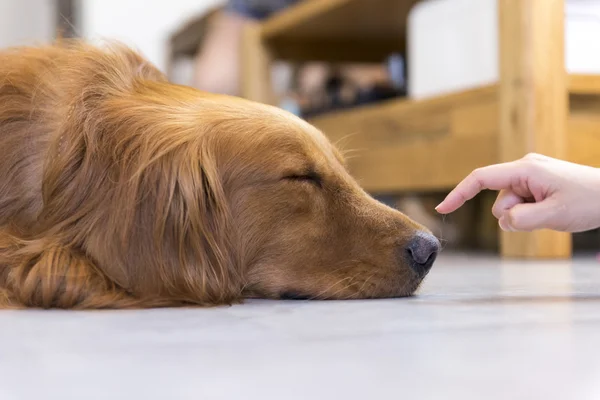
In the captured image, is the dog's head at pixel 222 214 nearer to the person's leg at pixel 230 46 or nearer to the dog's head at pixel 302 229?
the dog's head at pixel 302 229

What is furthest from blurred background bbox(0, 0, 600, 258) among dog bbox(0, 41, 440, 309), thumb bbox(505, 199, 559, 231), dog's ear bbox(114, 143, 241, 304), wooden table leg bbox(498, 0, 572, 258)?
thumb bbox(505, 199, 559, 231)

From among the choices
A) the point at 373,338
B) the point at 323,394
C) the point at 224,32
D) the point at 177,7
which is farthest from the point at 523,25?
the point at 177,7

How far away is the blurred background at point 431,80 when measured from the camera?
211cm

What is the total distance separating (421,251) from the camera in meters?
1.22

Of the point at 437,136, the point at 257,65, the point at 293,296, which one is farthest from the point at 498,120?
the point at 257,65

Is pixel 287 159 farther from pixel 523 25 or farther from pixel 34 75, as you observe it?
pixel 523 25

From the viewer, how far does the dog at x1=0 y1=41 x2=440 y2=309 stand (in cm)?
116

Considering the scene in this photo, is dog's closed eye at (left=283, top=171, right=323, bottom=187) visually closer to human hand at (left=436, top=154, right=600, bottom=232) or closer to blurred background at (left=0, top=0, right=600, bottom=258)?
human hand at (left=436, top=154, right=600, bottom=232)

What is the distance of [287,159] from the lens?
125 cm

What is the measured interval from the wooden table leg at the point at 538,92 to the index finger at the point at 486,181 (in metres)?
0.93

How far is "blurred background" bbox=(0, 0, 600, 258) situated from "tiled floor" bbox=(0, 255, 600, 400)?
693 mm

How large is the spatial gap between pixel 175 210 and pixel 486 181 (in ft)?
1.54

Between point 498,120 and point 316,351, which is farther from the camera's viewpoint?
point 498,120

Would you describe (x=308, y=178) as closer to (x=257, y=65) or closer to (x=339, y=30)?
(x=339, y=30)
